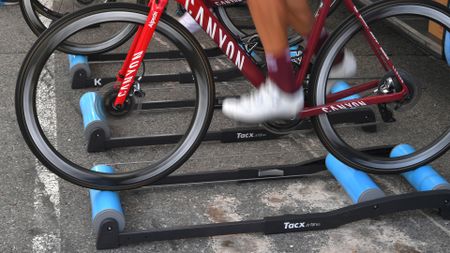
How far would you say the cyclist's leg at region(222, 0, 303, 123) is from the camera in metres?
3.63

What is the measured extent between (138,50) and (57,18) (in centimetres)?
264

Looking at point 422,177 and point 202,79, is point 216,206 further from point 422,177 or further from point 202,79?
point 422,177

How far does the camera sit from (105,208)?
3713mm

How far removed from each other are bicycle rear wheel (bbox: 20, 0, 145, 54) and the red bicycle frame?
1513mm

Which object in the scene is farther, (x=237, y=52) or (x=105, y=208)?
(x=237, y=52)

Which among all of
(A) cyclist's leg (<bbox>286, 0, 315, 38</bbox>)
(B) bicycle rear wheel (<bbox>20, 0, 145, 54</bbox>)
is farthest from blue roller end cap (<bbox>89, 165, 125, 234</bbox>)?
(B) bicycle rear wheel (<bbox>20, 0, 145, 54</bbox>)

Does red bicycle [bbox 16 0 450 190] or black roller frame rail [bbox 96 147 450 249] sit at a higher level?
red bicycle [bbox 16 0 450 190]

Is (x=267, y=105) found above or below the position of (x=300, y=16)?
below

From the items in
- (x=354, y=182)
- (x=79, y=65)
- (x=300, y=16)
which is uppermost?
(x=79, y=65)

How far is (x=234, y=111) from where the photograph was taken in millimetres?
3816

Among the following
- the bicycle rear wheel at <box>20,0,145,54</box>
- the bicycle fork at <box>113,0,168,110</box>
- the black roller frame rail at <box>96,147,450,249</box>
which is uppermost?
the bicycle rear wheel at <box>20,0,145,54</box>

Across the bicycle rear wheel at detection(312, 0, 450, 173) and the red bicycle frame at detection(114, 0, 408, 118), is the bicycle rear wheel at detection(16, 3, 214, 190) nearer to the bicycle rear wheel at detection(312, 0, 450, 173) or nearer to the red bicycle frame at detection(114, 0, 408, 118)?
the red bicycle frame at detection(114, 0, 408, 118)

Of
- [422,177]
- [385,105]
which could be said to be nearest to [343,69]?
[385,105]

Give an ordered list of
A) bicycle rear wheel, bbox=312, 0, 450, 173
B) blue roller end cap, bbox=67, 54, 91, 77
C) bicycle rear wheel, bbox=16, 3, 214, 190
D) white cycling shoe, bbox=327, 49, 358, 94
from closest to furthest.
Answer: bicycle rear wheel, bbox=16, 3, 214, 190 → bicycle rear wheel, bbox=312, 0, 450, 173 → white cycling shoe, bbox=327, 49, 358, 94 → blue roller end cap, bbox=67, 54, 91, 77
